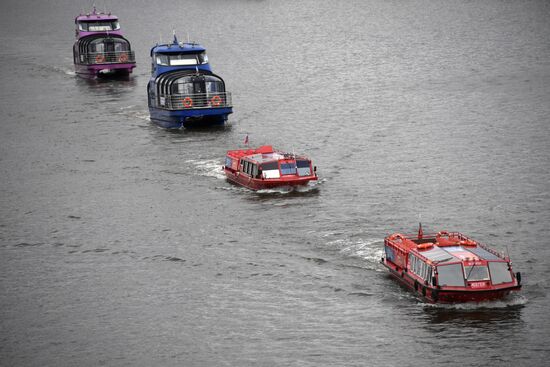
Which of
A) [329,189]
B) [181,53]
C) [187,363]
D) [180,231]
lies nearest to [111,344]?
[187,363]

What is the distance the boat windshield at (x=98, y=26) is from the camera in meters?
121

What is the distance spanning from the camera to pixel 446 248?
44.8 metres

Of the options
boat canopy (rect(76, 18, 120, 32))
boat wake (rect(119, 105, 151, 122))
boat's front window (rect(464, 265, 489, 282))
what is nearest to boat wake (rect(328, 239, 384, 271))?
boat's front window (rect(464, 265, 489, 282))

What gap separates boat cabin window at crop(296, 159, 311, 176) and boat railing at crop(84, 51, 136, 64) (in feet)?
194

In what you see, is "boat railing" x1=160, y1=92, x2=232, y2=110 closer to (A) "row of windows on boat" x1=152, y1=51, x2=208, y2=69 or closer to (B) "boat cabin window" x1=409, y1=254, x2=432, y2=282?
(A) "row of windows on boat" x1=152, y1=51, x2=208, y2=69

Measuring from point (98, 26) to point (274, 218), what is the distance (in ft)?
235

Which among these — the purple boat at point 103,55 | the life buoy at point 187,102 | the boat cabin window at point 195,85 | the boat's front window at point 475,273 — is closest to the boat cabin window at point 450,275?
the boat's front window at point 475,273

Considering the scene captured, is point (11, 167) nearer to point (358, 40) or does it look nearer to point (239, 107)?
point (239, 107)

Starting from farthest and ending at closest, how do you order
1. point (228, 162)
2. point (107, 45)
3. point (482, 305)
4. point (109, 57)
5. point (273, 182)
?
point (109, 57), point (107, 45), point (228, 162), point (273, 182), point (482, 305)

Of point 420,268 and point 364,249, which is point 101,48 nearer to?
point 364,249

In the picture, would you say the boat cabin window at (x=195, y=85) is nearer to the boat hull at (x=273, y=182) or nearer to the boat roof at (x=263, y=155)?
the boat roof at (x=263, y=155)

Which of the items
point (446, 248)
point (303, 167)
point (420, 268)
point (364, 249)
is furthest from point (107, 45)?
point (420, 268)

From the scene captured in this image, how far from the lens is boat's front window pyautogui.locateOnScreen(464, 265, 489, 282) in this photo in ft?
139

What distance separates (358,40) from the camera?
154 meters
